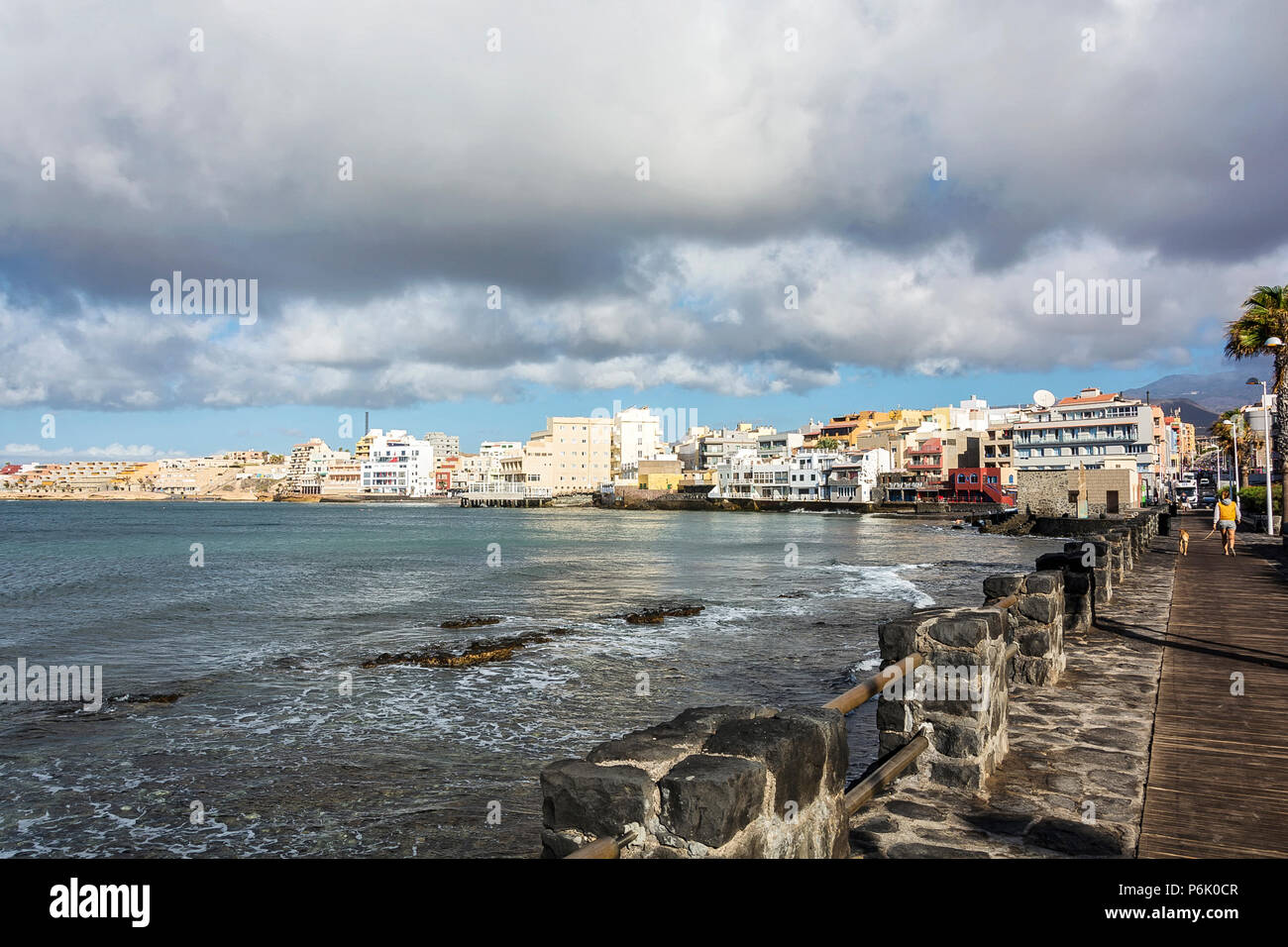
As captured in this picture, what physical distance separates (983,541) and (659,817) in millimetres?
70317

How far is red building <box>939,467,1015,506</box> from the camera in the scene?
117m

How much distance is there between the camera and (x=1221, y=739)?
23.9 ft

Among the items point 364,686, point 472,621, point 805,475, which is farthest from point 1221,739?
point 805,475

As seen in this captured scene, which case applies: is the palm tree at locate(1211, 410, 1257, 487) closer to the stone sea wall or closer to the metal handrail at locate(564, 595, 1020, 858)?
the stone sea wall

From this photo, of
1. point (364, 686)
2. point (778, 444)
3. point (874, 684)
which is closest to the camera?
point (874, 684)

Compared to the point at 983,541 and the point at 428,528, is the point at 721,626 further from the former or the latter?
the point at 428,528

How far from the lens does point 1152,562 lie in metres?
24.8

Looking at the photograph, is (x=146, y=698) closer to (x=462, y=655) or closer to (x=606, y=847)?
(x=462, y=655)

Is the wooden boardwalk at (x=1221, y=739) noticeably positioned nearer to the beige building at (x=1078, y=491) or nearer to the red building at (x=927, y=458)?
the beige building at (x=1078, y=491)

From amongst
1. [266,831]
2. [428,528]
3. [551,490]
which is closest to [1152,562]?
[266,831]

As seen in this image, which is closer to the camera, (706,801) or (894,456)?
(706,801)

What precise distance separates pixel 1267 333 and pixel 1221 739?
33496 millimetres

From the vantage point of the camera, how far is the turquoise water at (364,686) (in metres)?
9.66

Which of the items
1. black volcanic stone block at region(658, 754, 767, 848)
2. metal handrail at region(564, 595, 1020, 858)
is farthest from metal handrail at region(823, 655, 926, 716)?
black volcanic stone block at region(658, 754, 767, 848)
